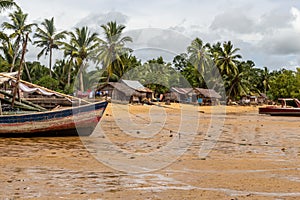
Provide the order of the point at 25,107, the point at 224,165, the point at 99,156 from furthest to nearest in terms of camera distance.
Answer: the point at 25,107, the point at 99,156, the point at 224,165

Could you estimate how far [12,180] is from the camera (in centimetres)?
613

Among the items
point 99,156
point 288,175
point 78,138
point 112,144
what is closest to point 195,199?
point 288,175

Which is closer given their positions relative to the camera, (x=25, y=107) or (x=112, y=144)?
(x=112, y=144)

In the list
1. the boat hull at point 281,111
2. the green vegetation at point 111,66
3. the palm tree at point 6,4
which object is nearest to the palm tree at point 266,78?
the green vegetation at point 111,66

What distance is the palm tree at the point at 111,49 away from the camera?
141ft

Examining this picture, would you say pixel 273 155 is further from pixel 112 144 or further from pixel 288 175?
pixel 112 144

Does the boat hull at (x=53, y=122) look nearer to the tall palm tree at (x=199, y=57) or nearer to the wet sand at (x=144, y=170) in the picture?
the wet sand at (x=144, y=170)

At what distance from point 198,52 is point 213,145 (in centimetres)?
4376

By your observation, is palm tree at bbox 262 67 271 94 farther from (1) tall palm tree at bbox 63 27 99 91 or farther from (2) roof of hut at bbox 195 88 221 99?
(1) tall palm tree at bbox 63 27 99 91

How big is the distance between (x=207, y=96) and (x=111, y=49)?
17517mm

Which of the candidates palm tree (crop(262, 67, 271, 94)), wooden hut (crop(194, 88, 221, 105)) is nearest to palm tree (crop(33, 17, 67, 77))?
wooden hut (crop(194, 88, 221, 105))

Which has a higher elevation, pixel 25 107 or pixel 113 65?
pixel 113 65

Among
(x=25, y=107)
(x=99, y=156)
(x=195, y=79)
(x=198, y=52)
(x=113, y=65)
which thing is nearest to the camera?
(x=99, y=156)

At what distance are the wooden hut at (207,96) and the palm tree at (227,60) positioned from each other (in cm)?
385
